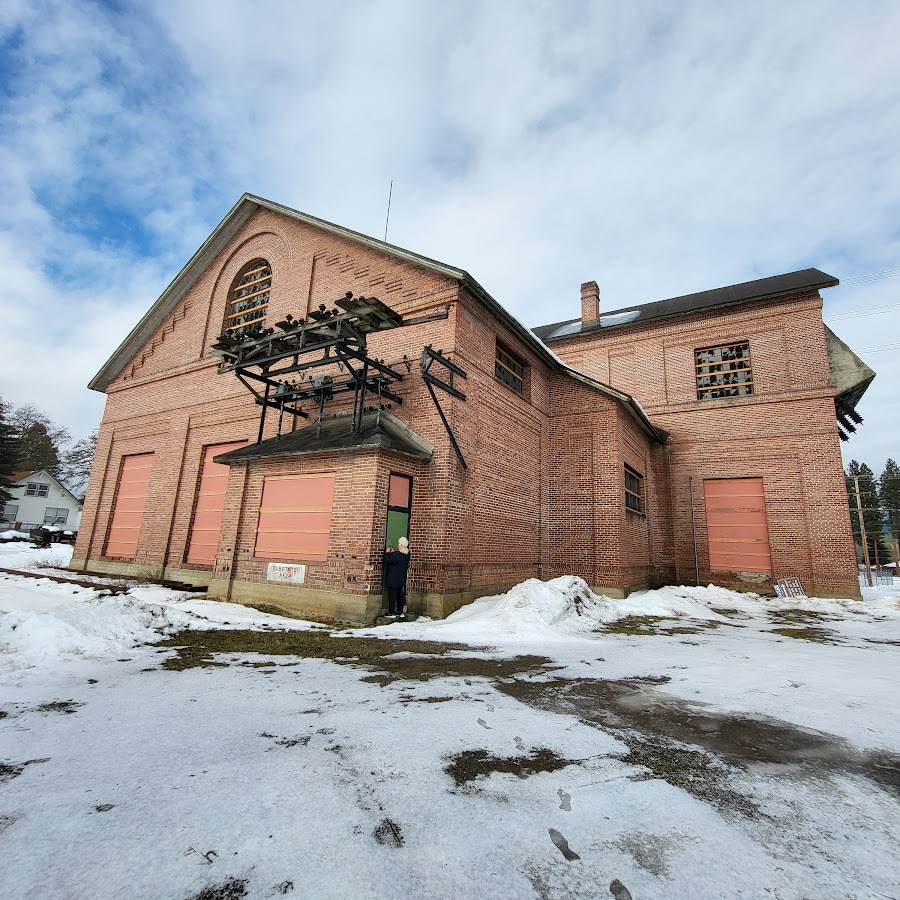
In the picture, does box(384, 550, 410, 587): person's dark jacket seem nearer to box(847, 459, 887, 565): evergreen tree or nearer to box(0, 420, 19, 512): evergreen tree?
box(847, 459, 887, 565): evergreen tree

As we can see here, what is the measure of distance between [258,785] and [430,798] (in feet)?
3.04

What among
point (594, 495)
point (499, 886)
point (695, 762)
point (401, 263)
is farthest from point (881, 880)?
point (401, 263)

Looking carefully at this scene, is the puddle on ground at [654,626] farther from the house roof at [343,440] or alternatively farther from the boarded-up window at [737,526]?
the boarded-up window at [737,526]

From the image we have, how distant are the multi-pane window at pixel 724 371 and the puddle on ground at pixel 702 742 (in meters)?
14.8

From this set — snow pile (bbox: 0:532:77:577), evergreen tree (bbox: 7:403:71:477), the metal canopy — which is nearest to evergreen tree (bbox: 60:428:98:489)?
evergreen tree (bbox: 7:403:71:477)

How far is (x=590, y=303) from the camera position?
20562 millimetres

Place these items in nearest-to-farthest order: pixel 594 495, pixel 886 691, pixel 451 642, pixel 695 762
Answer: pixel 695 762
pixel 886 691
pixel 451 642
pixel 594 495

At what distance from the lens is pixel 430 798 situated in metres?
2.42

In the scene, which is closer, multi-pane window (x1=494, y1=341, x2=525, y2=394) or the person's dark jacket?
the person's dark jacket

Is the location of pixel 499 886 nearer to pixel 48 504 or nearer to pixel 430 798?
pixel 430 798

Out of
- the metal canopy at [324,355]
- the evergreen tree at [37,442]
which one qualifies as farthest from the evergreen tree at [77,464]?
the metal canopy at [324,355]

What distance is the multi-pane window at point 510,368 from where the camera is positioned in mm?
11789

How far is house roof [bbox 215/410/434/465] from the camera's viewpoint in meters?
8.64

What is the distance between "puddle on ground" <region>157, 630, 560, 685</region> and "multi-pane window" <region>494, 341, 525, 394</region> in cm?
715
